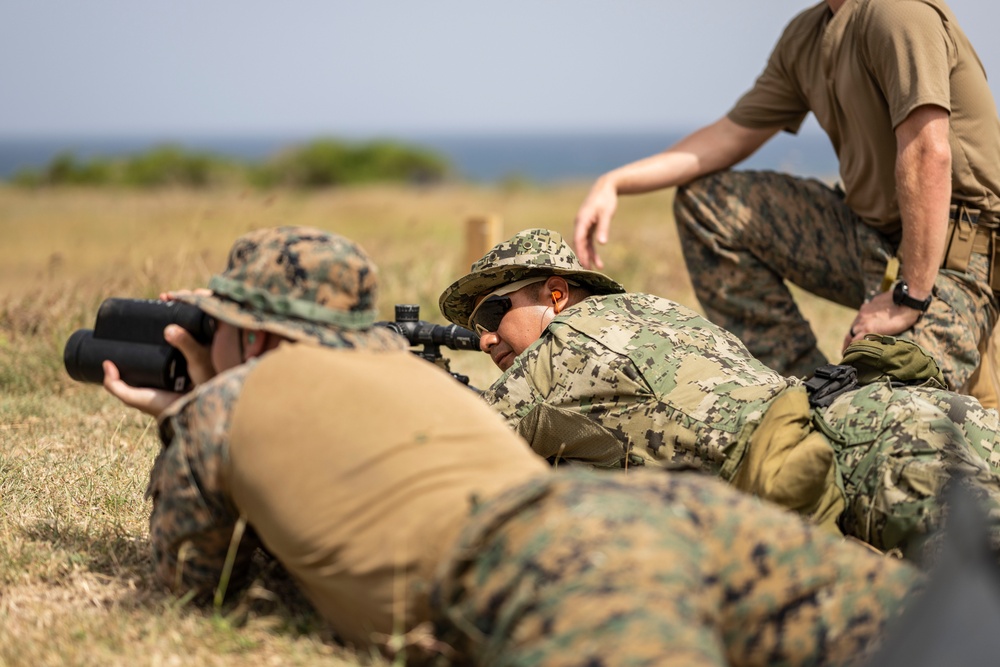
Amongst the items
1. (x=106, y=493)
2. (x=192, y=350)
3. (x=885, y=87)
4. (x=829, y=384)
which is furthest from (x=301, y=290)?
(x=885, y=87)

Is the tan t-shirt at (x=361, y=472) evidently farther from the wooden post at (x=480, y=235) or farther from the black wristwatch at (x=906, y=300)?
the wooden post at (x=480, y=235)

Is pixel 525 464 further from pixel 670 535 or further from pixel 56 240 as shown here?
pixel 56 240

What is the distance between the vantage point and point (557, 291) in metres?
4.61

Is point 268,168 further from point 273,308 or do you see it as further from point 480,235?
point 273,308

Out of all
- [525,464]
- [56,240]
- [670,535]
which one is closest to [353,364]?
[525,464]

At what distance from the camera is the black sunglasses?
15.3 ft

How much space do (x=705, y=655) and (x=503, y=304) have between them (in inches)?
103

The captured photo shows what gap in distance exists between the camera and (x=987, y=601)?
7.29 ft

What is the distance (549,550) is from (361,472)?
55 centimetres

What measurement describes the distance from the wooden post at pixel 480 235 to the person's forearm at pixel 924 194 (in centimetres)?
345

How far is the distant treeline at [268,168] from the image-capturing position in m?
51.2

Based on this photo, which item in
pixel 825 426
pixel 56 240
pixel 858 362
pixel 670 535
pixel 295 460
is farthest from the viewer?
pixel 56 240

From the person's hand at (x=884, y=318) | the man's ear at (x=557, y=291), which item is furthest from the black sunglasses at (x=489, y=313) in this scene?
the person's hand at (x=884, y=318)

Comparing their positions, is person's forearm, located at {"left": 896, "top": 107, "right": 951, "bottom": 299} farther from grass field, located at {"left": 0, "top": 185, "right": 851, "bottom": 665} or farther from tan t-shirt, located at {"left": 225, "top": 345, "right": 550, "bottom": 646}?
tan t-shirt, located at {"left": 225, "top": 345, "right": 550, "bottom": 646}
